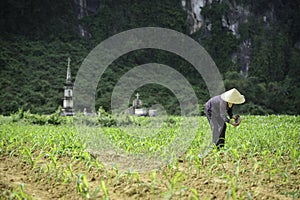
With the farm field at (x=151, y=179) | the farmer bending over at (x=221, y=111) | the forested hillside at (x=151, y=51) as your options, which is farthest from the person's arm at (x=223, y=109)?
the forested hillside at (x=151, y=51)

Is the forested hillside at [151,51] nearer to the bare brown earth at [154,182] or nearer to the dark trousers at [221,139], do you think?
the dark trousers at [221,139]

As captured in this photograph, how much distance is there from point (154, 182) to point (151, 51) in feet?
173

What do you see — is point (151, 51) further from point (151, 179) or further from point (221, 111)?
point (151, 179)

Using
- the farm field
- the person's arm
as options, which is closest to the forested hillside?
the person's arm

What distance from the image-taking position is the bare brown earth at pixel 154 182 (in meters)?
4.08

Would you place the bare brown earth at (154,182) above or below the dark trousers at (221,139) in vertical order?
below

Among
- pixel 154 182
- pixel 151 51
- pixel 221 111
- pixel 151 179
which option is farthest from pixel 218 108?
pixel 151 51

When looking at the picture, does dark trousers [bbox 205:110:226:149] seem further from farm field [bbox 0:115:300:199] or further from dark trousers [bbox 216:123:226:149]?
farm field [bbox 0:115:300:199]

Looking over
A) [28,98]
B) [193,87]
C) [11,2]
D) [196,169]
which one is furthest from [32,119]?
[11,2]

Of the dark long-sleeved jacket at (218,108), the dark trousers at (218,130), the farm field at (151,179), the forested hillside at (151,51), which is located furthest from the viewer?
the forested hillside at (151,51)

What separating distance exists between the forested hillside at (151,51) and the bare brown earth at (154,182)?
31.8 meters

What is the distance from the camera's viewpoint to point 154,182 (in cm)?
407

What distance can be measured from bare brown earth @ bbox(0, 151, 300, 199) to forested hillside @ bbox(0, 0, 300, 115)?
31.8 metres

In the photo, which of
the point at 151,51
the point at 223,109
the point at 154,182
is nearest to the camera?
the point at 154,182
